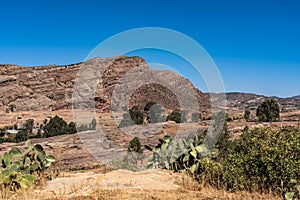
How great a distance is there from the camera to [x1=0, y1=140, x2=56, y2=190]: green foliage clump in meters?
7.01

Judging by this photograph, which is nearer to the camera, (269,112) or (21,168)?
(21,168)

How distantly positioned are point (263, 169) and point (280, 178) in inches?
14.9

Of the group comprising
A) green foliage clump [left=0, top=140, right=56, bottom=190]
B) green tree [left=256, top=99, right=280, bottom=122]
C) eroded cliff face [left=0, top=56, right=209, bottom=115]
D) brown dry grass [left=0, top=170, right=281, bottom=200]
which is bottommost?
brown dry grass [left=0, top=170, right=281, bottom=200]

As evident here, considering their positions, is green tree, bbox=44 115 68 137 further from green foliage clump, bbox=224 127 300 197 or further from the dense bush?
green foliage clump, bbox=224 127 300 197

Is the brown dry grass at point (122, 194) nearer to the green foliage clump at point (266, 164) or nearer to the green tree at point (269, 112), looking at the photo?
the green foliage clump at point (266, 164)

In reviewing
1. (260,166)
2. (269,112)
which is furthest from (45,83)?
(260,166)

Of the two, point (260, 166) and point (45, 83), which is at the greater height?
point (45, 83)

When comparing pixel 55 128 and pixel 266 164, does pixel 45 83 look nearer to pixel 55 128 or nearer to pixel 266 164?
pixel 55 128

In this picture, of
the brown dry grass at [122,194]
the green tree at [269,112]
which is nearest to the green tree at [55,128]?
the green tree at [269,112]

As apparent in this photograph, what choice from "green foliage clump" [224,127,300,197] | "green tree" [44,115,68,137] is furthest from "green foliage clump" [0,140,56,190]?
"green tree" [44,115,68,137]

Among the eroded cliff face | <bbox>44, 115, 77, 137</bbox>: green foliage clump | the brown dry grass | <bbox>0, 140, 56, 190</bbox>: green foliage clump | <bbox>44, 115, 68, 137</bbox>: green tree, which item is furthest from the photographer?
the eroded cliff face

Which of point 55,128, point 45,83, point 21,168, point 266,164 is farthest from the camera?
point 45,83

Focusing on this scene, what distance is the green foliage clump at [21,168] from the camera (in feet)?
23.0

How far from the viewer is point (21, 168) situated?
7.80 meters
